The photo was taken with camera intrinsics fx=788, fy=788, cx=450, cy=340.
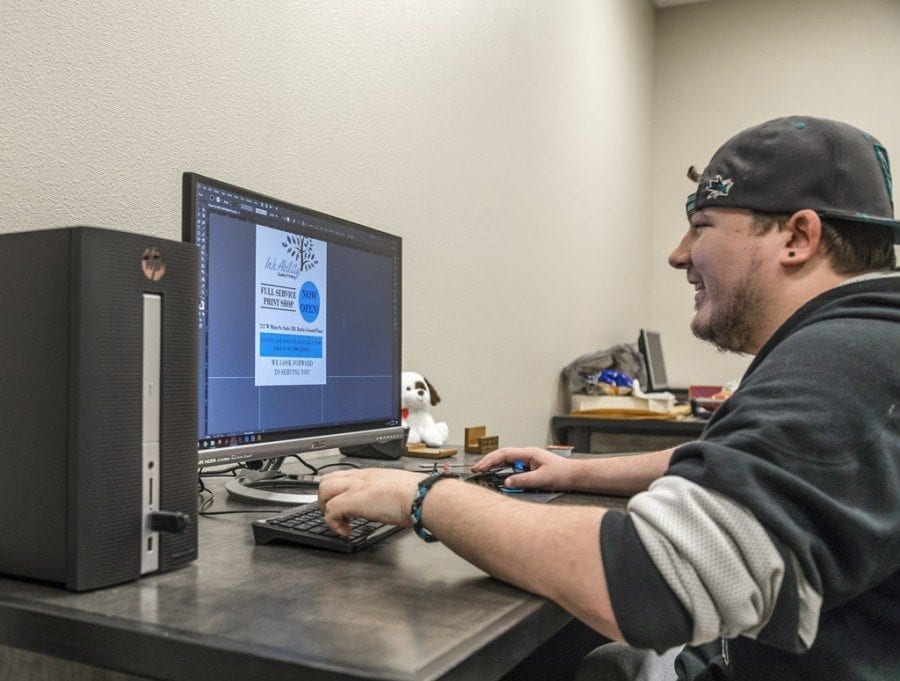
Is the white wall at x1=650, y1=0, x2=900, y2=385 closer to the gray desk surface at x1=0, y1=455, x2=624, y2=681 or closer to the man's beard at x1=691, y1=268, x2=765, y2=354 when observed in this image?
the man's beard at x1=691, y1=268, x2=765, y2=354

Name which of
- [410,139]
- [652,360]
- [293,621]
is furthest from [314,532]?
[652,360]

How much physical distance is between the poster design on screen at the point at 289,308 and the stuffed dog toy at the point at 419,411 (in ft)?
1.83

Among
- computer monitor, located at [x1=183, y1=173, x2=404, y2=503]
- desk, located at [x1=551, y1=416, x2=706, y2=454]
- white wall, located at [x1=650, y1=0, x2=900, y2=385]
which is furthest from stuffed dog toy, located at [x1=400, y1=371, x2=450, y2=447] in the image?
white wall, located at [x1=650, y1=0, x2=900, y2=385]

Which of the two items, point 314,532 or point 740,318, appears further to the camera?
point 740,318

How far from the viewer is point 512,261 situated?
102 inches

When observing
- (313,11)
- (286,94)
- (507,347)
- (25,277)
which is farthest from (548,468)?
(507,347)

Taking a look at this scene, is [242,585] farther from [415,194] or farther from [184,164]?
[415,194]

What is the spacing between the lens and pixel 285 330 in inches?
43.9

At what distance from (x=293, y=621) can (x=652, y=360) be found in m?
3.01

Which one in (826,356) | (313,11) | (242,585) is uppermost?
(313,11)

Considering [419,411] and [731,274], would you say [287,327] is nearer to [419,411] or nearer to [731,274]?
[731,274]

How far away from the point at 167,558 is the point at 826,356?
642 millimetres

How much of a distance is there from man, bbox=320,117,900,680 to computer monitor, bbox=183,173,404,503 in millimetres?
223

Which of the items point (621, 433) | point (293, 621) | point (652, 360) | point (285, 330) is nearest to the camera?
point (293, 621)
